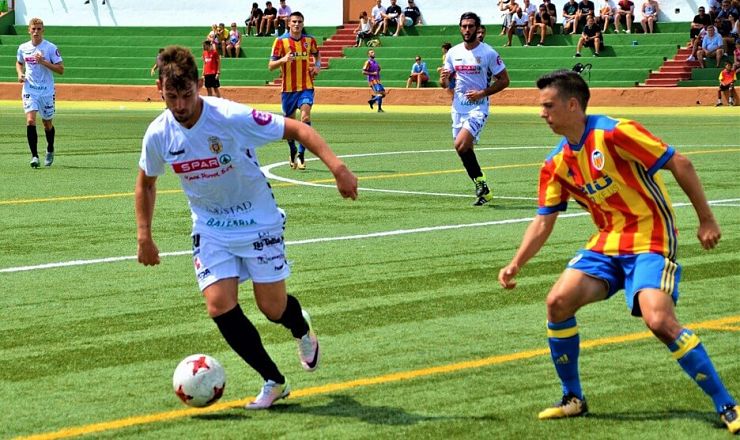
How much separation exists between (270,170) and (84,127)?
13.6m

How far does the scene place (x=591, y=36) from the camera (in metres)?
47.2

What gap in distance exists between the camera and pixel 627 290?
6.56 m

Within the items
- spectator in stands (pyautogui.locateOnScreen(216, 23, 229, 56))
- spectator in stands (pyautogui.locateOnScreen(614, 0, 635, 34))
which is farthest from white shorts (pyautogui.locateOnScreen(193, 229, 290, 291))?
spectator in stands (pyautogui.locateOnScreen(216, 23, 229, 56))

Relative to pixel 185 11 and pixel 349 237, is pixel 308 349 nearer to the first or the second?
pixel 349 237

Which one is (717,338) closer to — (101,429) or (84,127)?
(101,429)

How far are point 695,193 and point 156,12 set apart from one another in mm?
57530

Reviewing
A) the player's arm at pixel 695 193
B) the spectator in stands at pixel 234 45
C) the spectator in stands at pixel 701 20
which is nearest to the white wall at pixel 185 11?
the spectator in stands at pixel 234 45

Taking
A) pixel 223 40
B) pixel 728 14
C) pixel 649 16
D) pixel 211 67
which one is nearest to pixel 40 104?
pixel 211 67

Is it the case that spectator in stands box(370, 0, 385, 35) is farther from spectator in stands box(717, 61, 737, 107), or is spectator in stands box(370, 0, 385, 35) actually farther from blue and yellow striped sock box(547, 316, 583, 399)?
blue and yellow striped sock box(547, 316, 583, 399)

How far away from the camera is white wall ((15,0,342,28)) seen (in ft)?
192

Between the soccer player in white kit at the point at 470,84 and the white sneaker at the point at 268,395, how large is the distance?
32.3 ft

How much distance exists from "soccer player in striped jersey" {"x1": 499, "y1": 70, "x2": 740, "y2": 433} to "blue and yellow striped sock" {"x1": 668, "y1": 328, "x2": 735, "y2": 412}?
0.23 feet

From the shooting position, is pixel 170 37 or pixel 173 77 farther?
pixel 170 37

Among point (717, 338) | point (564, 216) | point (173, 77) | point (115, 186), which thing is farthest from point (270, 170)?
point (173, 77)
